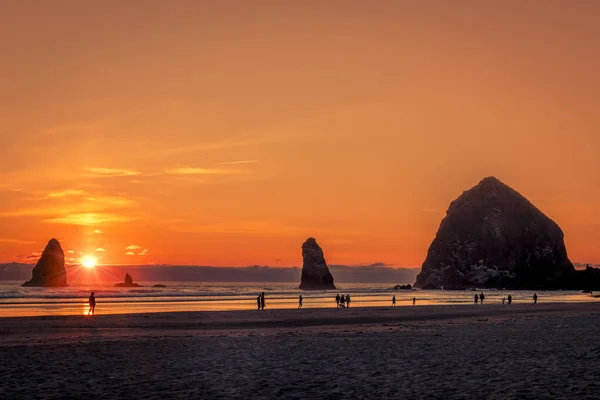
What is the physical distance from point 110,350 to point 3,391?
34.9 ft

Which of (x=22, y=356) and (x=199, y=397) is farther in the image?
(x=22, y=356)

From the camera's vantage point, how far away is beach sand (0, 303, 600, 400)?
1639 centimetres

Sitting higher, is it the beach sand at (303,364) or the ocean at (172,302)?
the beach sand at (303,364)

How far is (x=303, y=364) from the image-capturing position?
72.3 ft

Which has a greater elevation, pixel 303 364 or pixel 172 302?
pixel 303 364

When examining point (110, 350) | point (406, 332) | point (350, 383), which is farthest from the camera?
point (406, 332)

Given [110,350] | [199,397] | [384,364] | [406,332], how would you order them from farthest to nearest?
1. [406,332]
2. [110,350]
3. [384,364]
4. [199,397]

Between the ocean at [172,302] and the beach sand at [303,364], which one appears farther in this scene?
the ocean at [172,302]

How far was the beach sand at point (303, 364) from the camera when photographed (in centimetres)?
1639

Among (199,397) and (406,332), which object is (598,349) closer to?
(406,332)

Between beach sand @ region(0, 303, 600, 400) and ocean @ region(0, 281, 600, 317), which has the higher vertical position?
beach sand @ region(0, 303, 600, 400)

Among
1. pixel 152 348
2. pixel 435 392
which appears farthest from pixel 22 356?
pixel 435 392

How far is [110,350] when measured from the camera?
1059 inches

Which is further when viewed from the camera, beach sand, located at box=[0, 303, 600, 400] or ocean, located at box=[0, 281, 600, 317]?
ocean, located at box=[0, 281, 600, 317]
